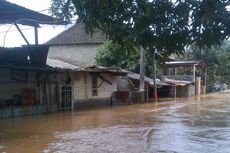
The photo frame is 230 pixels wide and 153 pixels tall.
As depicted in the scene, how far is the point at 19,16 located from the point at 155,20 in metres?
15.1

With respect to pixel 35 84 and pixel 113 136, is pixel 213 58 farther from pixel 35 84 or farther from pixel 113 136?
pixel 113 136

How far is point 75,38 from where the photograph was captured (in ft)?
129

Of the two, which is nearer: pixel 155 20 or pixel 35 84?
pixel 155 20

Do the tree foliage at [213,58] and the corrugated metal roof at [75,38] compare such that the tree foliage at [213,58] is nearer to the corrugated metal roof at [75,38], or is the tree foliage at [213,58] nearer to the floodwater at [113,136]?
the corrugated metal roof at [75,38]

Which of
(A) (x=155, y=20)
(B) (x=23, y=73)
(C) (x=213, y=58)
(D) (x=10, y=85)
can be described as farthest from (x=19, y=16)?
(C) (x=213, y=58)

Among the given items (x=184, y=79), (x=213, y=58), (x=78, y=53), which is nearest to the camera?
(x=78, y=53)

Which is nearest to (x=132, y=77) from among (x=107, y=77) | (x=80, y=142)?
(x=107, y=77)

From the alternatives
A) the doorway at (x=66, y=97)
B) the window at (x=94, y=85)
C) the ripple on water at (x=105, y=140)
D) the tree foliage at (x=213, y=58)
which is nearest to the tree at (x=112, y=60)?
the window at (x=94, y=85)

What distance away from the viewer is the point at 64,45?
39.2m

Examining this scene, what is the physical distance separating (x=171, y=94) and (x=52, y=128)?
3048cm

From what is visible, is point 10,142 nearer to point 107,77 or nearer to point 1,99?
Answer: point 1,99

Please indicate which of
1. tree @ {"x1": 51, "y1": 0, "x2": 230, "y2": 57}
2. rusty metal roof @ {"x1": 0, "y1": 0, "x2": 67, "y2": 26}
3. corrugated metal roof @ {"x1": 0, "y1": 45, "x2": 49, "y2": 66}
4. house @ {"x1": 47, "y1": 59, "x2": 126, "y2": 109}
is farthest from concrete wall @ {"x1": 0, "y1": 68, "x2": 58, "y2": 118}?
tree @ {"x1": 51, "y1": 0, "x2": 230, "y2": 57}

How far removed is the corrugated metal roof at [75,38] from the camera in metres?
38.7

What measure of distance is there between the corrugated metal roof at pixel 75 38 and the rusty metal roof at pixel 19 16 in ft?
57.9
